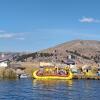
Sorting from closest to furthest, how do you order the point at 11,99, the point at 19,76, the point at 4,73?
the point at 11,99, the point at 4,73, the point at 19,76

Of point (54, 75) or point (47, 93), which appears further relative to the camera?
point (54, 75)

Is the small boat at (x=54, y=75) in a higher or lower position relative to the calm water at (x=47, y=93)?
higher

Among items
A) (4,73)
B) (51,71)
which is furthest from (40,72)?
(4,73)

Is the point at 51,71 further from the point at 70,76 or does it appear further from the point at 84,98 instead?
the point at 84,98

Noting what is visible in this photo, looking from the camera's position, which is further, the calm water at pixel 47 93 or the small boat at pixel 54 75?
the small boat at pixel 54 75

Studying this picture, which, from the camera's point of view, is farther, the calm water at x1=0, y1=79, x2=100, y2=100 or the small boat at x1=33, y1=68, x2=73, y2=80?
the small boat at x1=33, y1=68, x2=73, y2=80

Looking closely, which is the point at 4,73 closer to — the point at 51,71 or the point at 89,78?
the point at 51,71

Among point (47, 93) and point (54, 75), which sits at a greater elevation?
point (54, 75)

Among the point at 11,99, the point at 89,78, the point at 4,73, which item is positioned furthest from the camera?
the point at 89,78

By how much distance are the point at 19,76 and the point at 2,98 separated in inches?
3731

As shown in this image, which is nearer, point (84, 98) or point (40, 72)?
point (84, 98)

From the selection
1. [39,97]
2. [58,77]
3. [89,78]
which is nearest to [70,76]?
[58,77]

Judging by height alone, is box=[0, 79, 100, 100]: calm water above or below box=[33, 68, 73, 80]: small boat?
below

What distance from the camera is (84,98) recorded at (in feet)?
287
